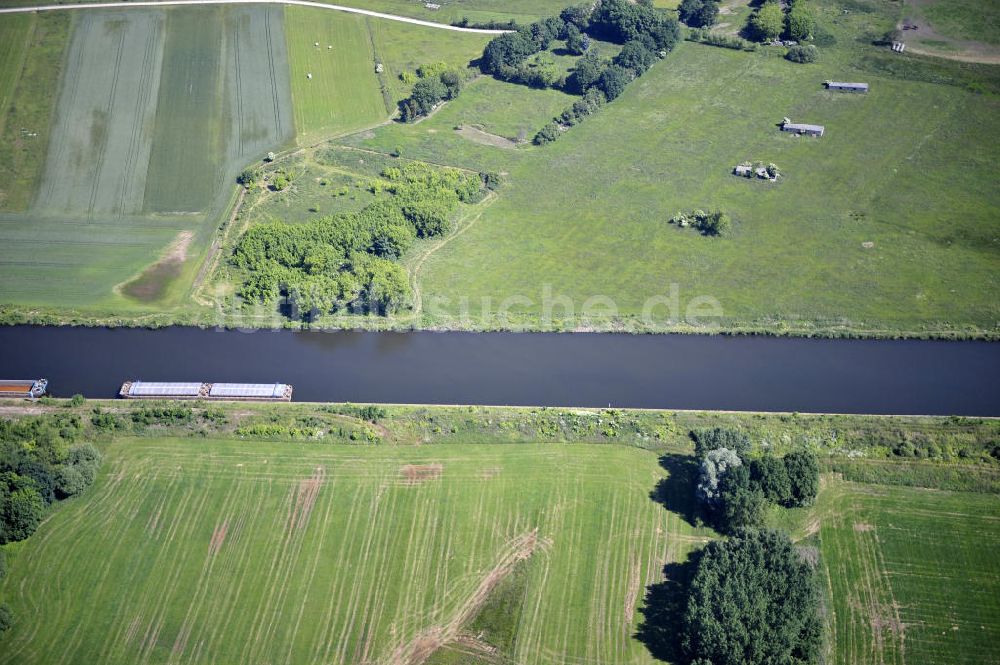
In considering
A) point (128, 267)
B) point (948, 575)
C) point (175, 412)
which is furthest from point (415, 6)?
point (948, 575)

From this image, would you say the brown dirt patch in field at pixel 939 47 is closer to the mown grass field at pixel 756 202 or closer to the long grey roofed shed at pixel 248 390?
the mown grass field at pixel 756 202

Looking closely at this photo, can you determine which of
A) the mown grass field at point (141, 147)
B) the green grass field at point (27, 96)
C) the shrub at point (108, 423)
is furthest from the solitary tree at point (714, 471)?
the green grass field at point (27, 96)

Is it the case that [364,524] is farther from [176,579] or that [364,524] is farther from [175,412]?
[175,412]

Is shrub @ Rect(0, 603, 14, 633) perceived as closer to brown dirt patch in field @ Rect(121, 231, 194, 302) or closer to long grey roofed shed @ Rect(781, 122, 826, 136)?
brown dirt patch in field @ Rect(121, 231, 194, 302)

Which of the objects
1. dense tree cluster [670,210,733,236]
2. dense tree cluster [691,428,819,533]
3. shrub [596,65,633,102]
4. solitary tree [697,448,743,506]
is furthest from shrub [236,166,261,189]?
solitary tree [697,448,743,506]

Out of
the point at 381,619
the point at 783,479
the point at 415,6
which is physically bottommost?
the point at 381,619
